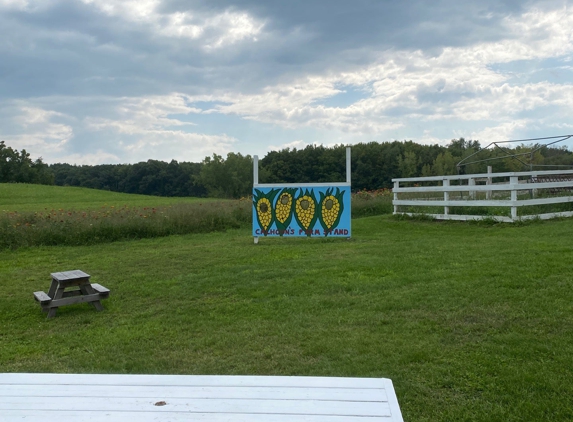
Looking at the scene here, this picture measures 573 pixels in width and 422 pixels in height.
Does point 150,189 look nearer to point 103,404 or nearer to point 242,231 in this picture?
point 242,231

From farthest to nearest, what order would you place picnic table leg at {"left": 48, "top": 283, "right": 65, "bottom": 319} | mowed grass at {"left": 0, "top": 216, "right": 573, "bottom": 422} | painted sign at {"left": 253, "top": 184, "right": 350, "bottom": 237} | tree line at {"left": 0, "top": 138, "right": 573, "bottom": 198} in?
1. tree line at {"left": 0, "top": 138, "right": 573, "bottom": 198}
2. painted sign at {"left": 253, "top": 184, "right": 350, "bottom": 237}
3. picnic table leg at {"left": 48, "top": 283, "right": 65, "bottom": 319}
4. mowed grass at {"left": 0, "top": 216, "right": 573, "bottom": 422}

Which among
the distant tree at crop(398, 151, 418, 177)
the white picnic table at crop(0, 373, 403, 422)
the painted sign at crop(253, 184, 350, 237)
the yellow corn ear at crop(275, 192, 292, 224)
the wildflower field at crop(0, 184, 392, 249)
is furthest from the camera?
the distant tree at crop(398, 151, 418, 177)

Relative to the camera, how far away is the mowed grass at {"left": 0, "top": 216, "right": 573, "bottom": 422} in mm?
3631

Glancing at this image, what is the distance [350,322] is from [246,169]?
7333 centimetres

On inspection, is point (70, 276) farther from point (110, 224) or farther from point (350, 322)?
point (110, 224)

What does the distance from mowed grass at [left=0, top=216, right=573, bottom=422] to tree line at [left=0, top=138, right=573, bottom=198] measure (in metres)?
35.8

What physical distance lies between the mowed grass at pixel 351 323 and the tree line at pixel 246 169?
117 ft

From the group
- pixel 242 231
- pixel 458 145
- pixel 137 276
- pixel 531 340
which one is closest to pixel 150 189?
pixel 458 145

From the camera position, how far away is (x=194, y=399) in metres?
2.14

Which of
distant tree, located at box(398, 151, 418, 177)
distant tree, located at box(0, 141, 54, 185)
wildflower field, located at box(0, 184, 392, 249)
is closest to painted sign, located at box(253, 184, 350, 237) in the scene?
wildflower field, located at box(0, 184, 392, 249)

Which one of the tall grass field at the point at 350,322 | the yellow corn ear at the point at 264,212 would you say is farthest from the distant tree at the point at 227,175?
the tall grass field at the point at 350,322

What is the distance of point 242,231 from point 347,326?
33.3 ft

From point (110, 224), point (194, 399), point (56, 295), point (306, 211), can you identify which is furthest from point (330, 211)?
point (194, 399)

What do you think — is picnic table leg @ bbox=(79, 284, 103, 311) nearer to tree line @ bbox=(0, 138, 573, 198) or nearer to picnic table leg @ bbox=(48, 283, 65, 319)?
picnic table leg @ bbox=(48, 283, 65, 319)
